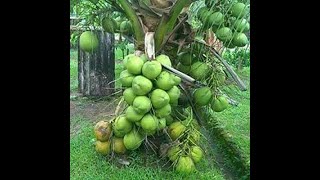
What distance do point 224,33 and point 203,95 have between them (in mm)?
218

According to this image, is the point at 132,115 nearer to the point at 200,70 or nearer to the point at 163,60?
the point at 163,60

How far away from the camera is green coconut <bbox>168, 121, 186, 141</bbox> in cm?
164

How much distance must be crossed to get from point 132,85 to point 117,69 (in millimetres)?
449

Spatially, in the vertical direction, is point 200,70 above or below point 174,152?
above

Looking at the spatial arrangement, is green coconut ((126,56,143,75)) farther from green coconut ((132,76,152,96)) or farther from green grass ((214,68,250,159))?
green grass ((214,68,250,159))

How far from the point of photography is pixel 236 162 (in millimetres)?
1835

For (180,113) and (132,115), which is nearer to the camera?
(132,115)

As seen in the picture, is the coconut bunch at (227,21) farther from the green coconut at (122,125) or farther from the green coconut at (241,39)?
the green coconut at (122,125)

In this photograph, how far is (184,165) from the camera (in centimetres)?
164

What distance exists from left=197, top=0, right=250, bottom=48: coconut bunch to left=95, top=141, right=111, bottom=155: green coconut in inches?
20.4

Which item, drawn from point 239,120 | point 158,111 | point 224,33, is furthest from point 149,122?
point 239,120

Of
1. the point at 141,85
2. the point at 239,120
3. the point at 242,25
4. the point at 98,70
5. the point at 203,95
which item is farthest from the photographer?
the point at 239,120

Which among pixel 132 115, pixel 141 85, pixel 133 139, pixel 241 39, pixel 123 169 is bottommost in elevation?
pixel 123 169
